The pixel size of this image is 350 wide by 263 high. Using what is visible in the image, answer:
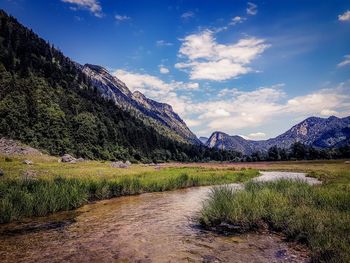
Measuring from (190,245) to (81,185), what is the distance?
53.5 feet

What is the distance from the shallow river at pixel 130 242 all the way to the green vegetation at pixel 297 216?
815 mm

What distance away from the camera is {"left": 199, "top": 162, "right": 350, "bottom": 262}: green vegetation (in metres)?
10.4

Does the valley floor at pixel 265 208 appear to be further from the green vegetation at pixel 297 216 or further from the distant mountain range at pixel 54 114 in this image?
the distant mountain range at pixel 54 114

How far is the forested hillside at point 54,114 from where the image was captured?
339 feet

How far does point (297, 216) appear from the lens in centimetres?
1411

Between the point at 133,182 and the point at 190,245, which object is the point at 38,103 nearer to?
the point at 133,182

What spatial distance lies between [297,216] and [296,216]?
5 cm

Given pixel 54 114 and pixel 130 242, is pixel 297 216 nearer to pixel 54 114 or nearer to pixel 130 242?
pixel 130 242

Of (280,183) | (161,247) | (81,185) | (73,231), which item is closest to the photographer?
(161,247)

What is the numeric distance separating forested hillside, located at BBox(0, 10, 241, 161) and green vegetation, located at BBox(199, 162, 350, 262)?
93.2 meters

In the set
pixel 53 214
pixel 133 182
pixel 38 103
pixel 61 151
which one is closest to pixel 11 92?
pixel 38 103

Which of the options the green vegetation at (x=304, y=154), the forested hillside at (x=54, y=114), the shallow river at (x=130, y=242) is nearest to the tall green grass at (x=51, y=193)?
the shallow river at (x=130, y=242)

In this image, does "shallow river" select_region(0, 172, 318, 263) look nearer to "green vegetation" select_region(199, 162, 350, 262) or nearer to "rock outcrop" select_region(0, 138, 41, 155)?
"green vegetation" select_region(199, 162, 350, 262)

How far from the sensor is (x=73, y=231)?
1605 centimetres
